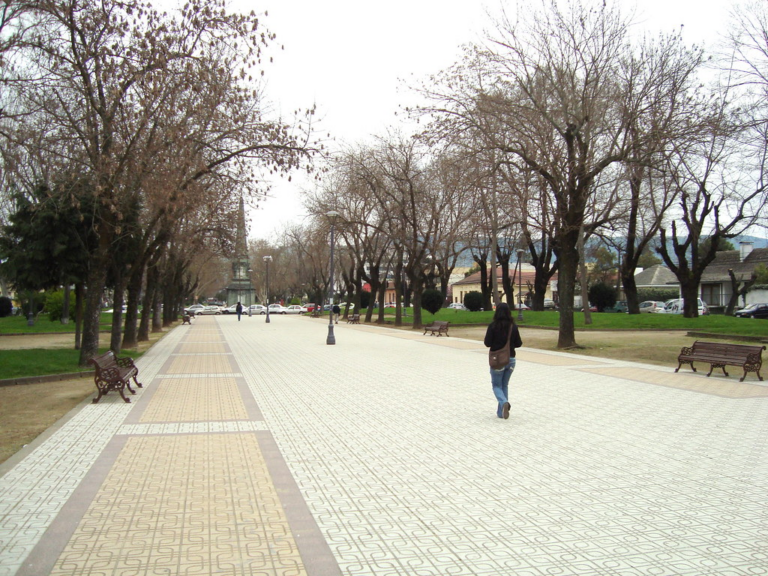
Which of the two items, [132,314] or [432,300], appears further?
[432,300]

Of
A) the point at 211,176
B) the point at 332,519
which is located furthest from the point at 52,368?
the point at 332,519

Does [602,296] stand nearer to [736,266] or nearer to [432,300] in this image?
[432,300]

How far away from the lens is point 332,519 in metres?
5.29

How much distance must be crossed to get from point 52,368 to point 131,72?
277 inches

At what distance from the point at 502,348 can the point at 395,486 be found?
3.74 metres

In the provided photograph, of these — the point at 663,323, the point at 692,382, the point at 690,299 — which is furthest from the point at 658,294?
the point at 692,382

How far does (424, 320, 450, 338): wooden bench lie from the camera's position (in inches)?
1214

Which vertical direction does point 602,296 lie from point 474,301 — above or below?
above

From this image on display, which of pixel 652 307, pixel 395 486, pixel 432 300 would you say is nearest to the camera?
pixel 395 486

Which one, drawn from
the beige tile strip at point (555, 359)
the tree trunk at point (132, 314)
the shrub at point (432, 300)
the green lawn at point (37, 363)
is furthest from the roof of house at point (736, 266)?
the green lawn at point (37, 363)

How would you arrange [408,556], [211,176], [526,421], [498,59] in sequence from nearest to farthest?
[408,556], [526,421], [211,176], [498,59]

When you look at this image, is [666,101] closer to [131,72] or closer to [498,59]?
[498,59]

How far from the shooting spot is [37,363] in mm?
16734

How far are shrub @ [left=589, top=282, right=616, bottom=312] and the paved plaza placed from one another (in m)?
37.1
